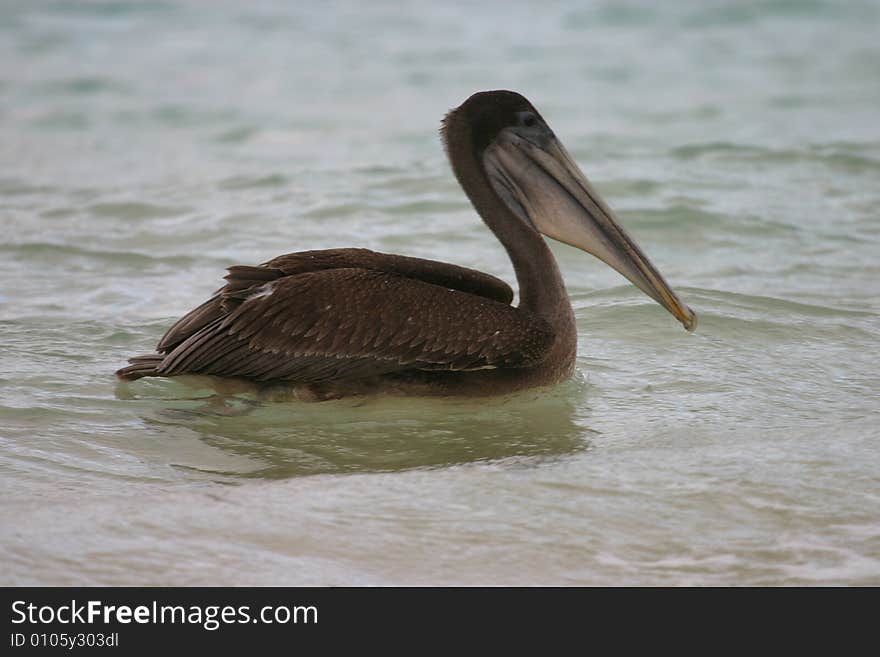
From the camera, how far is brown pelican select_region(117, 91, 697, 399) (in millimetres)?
5203

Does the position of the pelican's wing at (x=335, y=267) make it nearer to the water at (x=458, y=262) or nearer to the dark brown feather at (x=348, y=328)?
the dark brown feather at (x=348, y=328)

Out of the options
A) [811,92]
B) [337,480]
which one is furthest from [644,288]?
[811,92]

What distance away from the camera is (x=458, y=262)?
7918 mm

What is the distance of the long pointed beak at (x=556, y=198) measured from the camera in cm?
548

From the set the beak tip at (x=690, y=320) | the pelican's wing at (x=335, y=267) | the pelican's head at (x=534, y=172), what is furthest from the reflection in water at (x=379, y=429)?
the pelican's head at (x=534, y=172)

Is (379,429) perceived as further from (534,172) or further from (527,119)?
(527,119)

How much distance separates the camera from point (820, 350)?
6105mm

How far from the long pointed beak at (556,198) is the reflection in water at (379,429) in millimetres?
592

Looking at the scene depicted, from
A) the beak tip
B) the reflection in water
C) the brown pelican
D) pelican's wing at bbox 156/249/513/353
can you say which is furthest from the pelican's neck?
the beak tip

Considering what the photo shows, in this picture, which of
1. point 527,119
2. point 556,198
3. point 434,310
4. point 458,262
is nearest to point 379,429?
point 434,310

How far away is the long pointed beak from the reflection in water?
1.94 feet

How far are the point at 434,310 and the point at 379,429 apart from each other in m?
0.49
